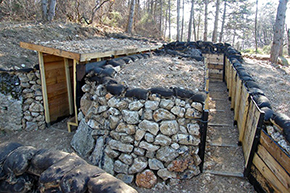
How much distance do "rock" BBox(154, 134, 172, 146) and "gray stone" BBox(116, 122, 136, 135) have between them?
47 centimetres

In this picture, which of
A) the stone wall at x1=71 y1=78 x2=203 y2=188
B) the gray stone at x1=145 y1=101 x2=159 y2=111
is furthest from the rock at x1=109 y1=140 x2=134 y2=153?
the gray stone at x1=145 y1=101 x2=159 y2=111

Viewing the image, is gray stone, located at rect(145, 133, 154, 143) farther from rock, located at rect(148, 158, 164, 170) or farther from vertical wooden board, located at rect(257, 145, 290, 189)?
vertical wooden board, located at rect(257, 145, 290, 189)

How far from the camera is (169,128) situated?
4094 millimetres

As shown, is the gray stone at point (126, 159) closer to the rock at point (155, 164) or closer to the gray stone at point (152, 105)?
the rock at point (155, 164)

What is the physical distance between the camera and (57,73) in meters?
6.47

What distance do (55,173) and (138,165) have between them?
2.09 meters

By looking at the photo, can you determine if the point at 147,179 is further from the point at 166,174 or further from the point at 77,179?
the point at 77,179

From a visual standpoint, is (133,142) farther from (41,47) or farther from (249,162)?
(41,47)

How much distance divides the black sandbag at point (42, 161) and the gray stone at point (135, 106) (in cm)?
182

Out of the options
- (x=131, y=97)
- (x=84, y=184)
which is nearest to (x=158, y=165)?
(x=131, y=97)

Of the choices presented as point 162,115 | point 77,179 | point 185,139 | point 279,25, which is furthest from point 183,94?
point 279,25

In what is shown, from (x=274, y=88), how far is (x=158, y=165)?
4.42 meters

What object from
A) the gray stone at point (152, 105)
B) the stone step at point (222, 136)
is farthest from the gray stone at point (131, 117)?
the stone step at point (222, 136)

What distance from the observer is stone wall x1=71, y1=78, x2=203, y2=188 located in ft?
13.5
